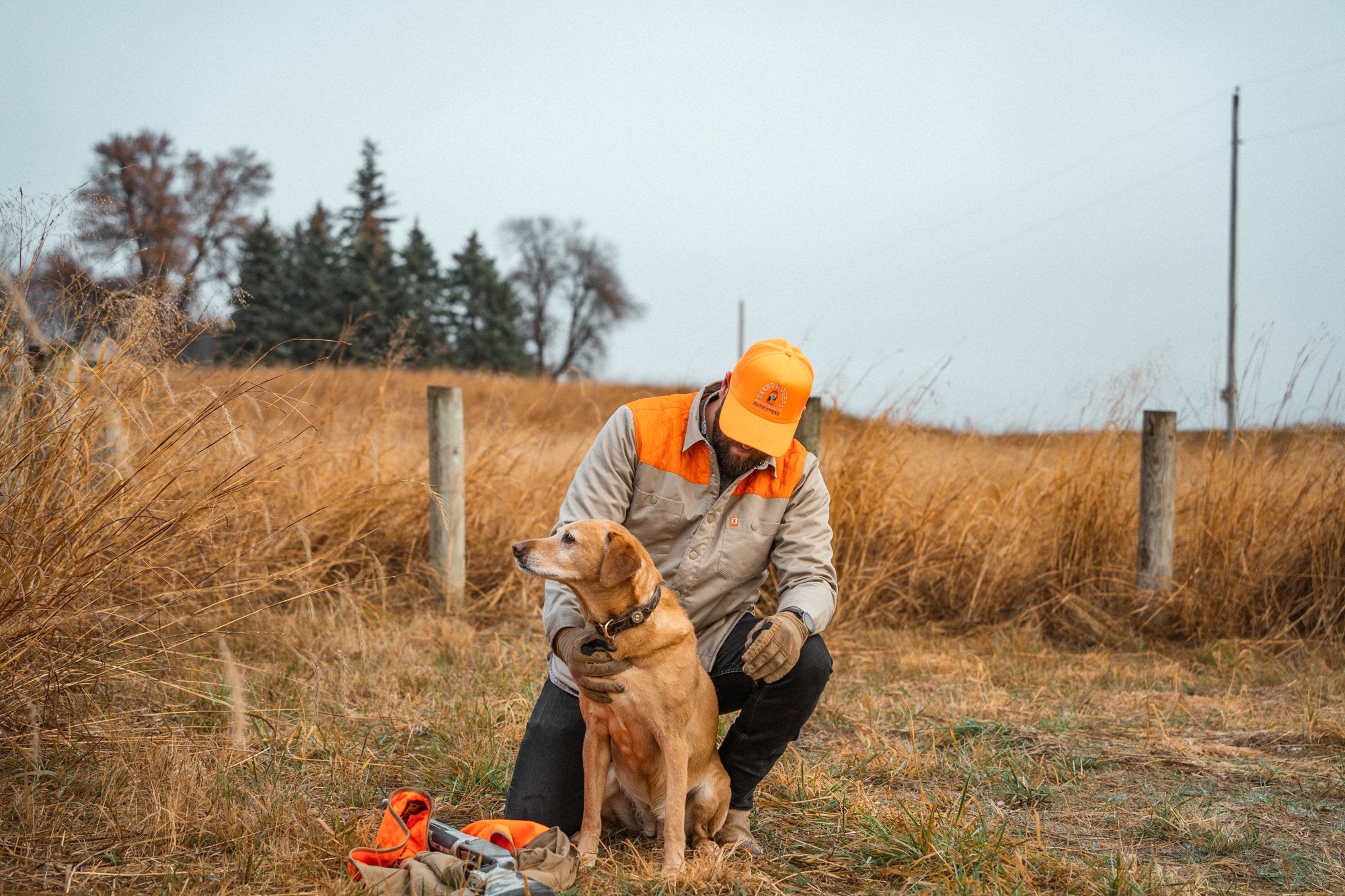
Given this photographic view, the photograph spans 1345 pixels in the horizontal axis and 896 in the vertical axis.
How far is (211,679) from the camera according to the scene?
12.5 feet

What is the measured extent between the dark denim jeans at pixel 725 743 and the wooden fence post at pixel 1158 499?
3.63 m

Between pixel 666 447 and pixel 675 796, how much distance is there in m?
1.09

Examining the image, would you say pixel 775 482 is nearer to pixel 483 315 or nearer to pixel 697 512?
pixel 697 512

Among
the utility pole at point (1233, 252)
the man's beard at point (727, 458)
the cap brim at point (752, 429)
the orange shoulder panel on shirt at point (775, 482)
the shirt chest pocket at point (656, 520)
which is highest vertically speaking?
the utility pole at point (1233, 252)

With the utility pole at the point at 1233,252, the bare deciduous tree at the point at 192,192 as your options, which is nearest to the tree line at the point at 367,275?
the bare deciduous tree at the point at 192,192

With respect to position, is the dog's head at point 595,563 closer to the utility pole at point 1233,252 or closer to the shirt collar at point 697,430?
the shirt collar at point 697,430

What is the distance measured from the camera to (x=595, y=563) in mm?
2605

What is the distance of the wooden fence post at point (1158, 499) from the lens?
5.70m

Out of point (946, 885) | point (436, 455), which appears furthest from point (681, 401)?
point (436, 455)

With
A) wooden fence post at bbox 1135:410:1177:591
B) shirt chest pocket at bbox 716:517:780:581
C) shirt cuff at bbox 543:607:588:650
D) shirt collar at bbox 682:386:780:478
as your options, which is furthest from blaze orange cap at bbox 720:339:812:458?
wooden fence post at bbox 1135:410:1177:591

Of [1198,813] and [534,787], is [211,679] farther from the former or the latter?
[1198,813]

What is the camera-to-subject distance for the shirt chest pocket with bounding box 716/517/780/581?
3064mm

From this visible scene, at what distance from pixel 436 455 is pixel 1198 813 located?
4.13 meters

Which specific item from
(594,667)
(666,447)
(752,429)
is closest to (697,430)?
(666,447)
